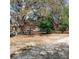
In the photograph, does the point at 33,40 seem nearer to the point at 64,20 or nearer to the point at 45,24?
the point at 45,24

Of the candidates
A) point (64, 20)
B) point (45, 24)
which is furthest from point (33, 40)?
point (64, 20)

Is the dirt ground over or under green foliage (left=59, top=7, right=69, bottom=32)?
under

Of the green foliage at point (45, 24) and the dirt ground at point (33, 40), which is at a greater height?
the green foliage at point (45, 24)

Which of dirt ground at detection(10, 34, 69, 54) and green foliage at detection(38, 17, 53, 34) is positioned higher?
green foliage at detection(38, 17, 53, 34)

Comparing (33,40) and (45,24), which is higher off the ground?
(45,24)

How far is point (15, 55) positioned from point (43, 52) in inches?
12.4

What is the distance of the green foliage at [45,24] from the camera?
225cm

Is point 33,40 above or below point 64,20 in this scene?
below

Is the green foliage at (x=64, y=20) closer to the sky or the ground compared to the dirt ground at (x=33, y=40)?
closer to the sky

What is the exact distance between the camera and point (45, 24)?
226 centimetres

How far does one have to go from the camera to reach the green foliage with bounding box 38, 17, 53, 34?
7.39 ft
